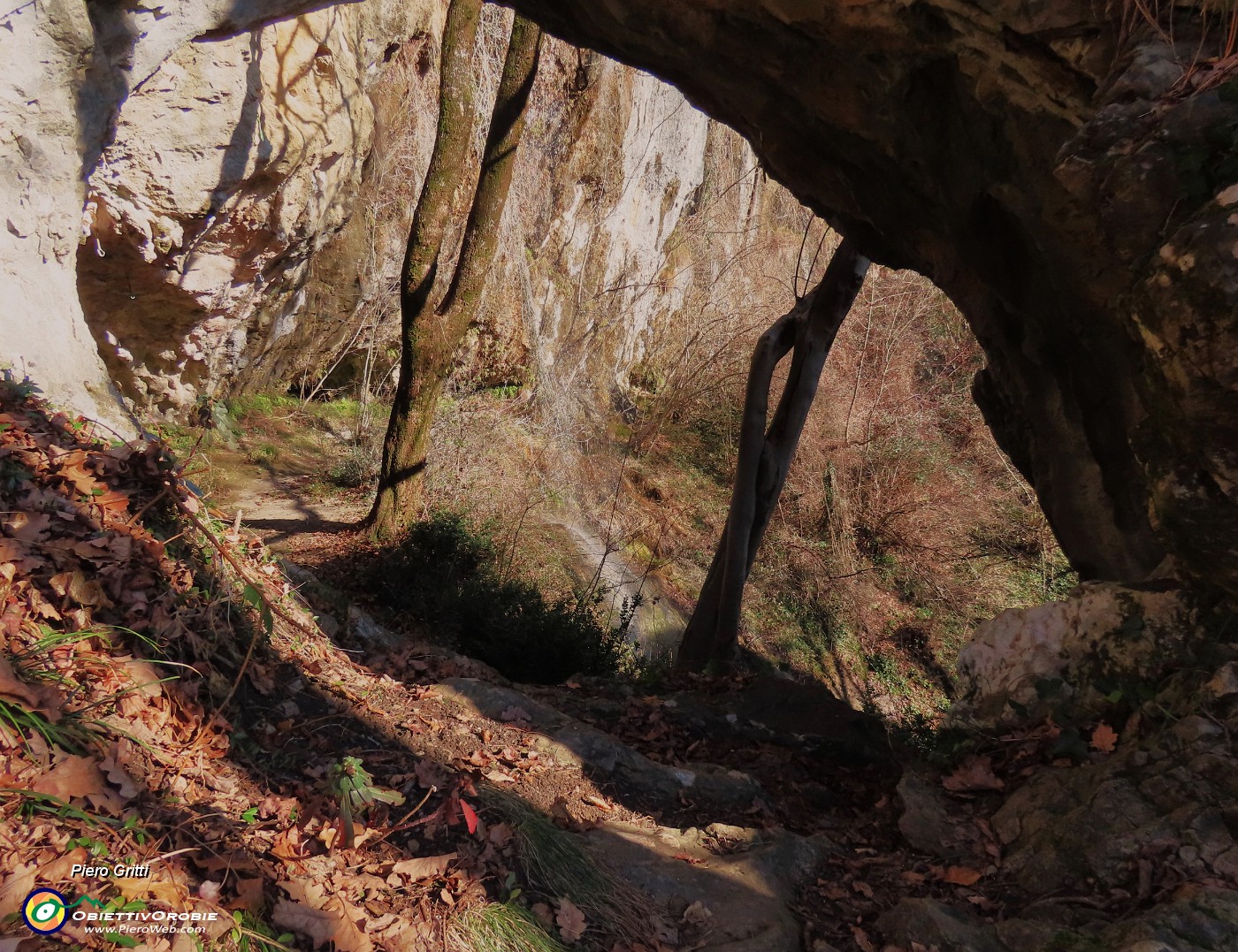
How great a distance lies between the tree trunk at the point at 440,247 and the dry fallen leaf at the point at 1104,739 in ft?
18.2

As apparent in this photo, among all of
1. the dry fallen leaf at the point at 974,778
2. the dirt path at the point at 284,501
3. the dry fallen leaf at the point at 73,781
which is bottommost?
the dirt path at the point at 284,501

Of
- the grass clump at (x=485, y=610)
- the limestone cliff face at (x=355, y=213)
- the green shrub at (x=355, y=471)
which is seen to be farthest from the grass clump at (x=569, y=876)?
the green shrub at (x=355, y=471)

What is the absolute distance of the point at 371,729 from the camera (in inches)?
124

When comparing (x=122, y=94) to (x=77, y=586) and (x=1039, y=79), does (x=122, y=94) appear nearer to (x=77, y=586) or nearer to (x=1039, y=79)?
(x=77, y=586)

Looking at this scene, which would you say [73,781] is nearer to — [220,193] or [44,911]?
[44,911]

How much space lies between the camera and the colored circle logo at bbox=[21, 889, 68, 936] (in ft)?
5.40

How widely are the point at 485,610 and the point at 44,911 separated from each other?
473cm

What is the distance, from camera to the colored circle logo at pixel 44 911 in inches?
64.8

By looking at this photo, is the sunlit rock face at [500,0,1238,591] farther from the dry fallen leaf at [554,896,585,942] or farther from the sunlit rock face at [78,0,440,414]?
the sunlit rock face at [78,0,440,414]

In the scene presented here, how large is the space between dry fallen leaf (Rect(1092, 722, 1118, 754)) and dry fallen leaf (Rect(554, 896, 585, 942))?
2289mm

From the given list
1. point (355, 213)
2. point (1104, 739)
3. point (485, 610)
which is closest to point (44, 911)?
point (1104, 739)

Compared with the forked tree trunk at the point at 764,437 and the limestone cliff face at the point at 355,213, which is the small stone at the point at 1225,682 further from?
the limestone cliff face at the point at 355,213

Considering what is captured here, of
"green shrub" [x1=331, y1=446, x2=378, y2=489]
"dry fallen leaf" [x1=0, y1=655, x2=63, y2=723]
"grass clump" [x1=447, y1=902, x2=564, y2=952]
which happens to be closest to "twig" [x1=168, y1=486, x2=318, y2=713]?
"dry fallen leaf" [x1=0, y1=655, x2=63, y2=723]

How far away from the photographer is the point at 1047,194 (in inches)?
148
